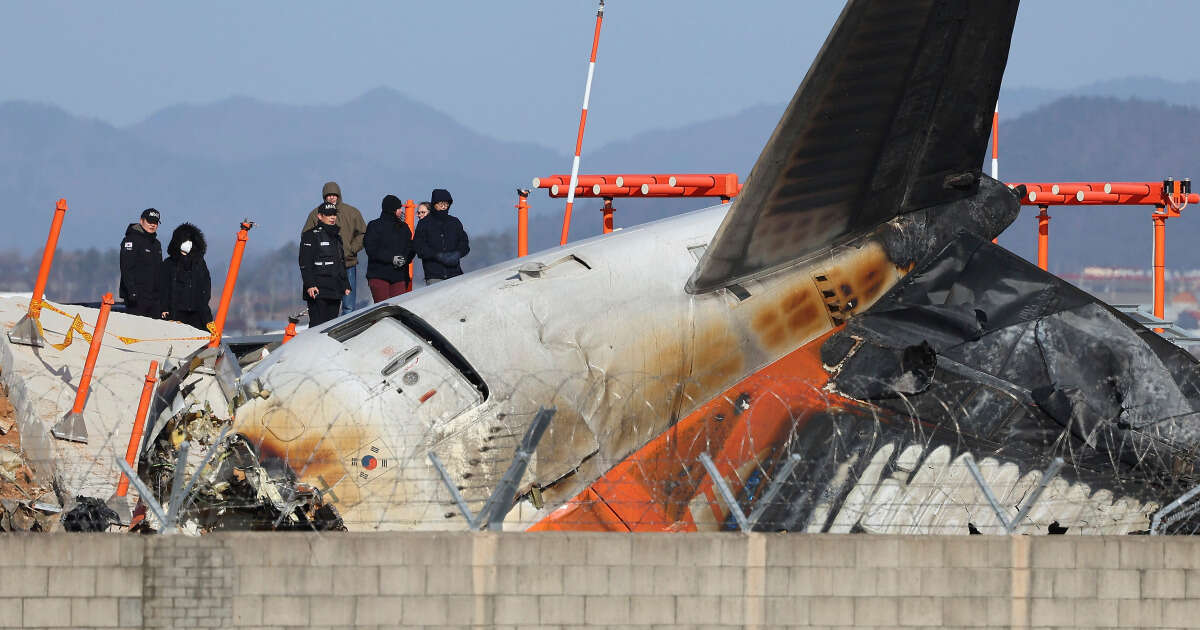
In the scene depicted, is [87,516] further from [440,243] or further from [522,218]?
[522,218]

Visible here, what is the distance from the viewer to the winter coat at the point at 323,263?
61.7 ft

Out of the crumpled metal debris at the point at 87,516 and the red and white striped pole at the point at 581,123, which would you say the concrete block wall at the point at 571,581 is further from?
the red and white striped pole at the point at 581,123

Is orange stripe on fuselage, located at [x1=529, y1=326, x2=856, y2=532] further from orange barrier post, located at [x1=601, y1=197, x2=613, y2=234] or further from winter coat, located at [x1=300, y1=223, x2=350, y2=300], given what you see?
orange barrier post, located at [x1=601, y1=197, x2=613, y2=234]

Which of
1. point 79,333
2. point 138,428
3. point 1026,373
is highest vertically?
point 79,333

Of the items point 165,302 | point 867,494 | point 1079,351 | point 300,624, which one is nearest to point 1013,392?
point 1079,351

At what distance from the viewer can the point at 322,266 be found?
1881 centimetres

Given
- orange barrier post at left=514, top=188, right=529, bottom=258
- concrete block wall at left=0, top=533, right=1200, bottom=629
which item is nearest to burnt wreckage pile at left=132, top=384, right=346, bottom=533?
concrete block wall at left=0, top=533, right=1200, bottom=629

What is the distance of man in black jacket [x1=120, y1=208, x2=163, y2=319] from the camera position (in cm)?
1938

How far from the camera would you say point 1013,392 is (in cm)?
1413

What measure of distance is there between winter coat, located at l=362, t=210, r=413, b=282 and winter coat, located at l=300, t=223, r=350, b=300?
744 millimetres

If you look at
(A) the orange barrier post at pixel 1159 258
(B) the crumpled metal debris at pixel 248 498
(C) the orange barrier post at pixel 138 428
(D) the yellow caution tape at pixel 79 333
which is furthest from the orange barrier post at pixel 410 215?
(A) the orange barrier post at pixel 1159 258

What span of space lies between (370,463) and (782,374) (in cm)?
401

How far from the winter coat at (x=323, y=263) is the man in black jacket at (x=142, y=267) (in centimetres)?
203

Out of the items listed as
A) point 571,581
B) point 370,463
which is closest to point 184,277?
point 370,463
